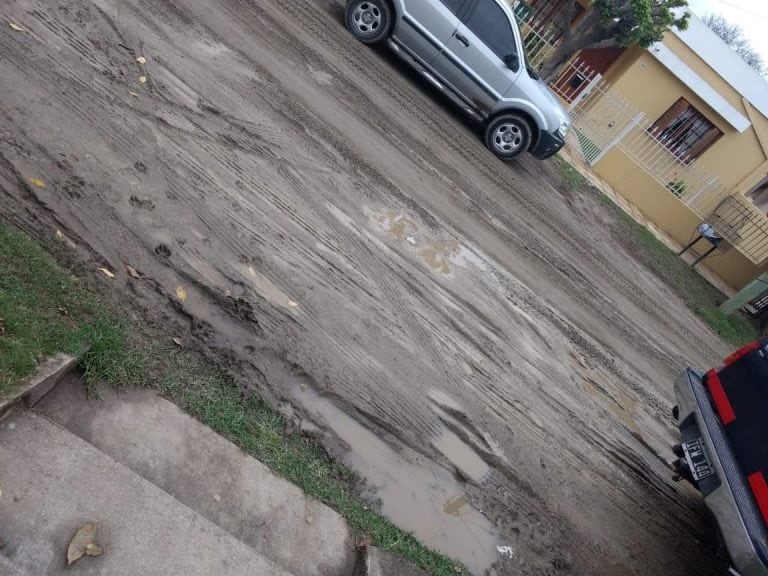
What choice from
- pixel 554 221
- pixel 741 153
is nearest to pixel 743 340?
pixel 554 221

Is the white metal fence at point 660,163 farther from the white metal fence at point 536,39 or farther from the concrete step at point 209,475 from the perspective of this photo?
the concrete step at point 209,475

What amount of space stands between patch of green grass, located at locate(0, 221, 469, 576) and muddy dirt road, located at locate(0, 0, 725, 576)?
20cm

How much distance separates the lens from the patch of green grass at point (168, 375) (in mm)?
3023

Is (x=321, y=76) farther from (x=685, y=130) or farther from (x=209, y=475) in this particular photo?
(x=685, y=130)

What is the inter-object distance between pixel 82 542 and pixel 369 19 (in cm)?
879

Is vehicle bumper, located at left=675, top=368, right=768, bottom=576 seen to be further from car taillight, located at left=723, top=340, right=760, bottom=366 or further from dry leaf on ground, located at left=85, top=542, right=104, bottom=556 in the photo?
dry leaf on ground, located at left=85, top=542, right=104, bottom=556

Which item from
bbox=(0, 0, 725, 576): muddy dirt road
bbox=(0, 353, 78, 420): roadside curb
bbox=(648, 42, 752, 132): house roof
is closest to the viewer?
bbox=(0, 353, 78, 420): roadside curb

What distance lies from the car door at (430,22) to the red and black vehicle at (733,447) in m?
6.48

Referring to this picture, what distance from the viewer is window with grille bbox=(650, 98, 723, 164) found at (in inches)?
645

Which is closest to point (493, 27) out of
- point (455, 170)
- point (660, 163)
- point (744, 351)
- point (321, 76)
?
point (455, 170)

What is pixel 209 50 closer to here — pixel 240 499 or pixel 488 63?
pixel 488 63

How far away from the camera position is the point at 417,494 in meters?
3.75

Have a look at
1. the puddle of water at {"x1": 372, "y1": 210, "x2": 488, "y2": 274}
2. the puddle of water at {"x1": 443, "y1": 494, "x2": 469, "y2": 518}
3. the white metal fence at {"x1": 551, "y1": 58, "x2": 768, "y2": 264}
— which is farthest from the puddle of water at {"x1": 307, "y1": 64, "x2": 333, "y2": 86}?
the white metal fence at {"x1": 551, "y1": 58, "x2": 768, "y2": 264}

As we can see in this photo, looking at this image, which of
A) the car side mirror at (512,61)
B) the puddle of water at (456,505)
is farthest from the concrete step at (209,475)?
the car side mirror at (512,61)
